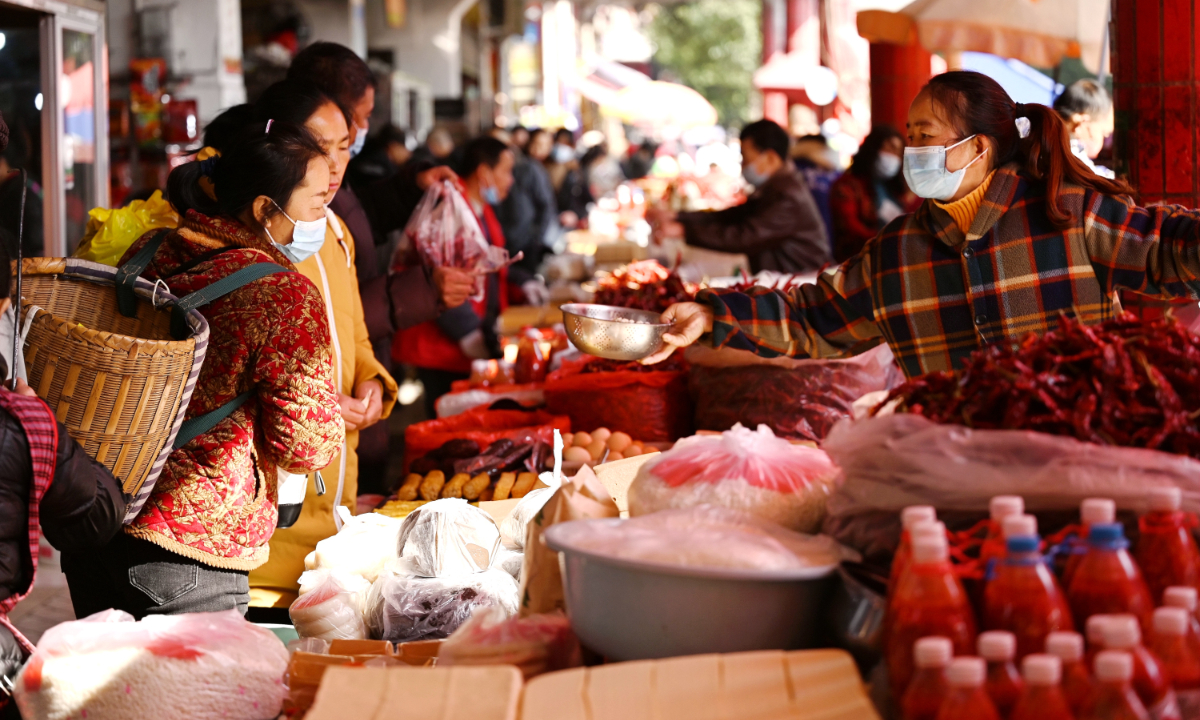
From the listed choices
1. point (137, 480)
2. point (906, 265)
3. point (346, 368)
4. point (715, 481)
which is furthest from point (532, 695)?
point (346, 368)

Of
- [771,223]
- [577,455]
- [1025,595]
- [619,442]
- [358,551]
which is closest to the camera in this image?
[1025,595]

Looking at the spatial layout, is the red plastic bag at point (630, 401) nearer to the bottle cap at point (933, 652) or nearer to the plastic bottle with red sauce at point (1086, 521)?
the plastic bottle with red sauce at point (1086, 521)

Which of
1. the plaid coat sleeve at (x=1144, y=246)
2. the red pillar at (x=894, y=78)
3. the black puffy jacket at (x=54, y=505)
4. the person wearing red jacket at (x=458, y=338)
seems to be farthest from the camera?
the red pillar at (x=894, y=78)

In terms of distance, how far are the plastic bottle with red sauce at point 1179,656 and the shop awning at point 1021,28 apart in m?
5.75

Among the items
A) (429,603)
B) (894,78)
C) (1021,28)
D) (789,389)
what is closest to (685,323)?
(429,603)

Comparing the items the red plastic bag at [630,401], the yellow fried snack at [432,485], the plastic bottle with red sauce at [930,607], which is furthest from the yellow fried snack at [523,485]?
the plastic bottle with red sauce at [930,607]

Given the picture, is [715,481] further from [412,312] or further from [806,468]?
[412,312]

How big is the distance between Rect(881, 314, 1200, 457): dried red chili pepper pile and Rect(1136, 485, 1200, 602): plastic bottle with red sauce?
13 cm

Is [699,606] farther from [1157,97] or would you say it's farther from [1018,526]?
[1157,97]

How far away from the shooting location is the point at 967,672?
114 cm

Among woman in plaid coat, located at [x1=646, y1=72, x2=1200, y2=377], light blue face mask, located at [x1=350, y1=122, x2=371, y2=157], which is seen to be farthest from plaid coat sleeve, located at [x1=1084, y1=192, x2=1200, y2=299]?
light blue face mask, located at [x1=350, y1=122, x2=371, y2=157]

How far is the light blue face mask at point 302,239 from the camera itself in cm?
265

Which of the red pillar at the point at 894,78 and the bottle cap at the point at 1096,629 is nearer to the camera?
the bottle cap at the point at 1096,629

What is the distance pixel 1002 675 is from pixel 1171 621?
205 millimetres
